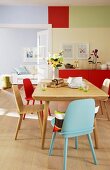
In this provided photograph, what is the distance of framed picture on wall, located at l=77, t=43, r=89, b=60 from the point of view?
25.9 feet

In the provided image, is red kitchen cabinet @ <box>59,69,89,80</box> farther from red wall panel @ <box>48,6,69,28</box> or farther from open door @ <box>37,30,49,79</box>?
red wall panel @ <box>48,6,69,28</box>

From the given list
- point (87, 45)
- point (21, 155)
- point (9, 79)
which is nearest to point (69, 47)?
point (87, 45)

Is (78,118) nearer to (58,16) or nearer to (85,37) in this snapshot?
(85,37)

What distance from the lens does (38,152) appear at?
3297 millimetres

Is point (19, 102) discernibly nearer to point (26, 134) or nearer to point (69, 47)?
point (26, 134)

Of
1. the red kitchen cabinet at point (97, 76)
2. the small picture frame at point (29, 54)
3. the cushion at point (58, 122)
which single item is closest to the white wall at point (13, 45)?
the small picture frame at point (29, 54)

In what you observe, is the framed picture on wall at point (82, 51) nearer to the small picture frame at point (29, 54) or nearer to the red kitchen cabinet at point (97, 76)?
the red kitchen cabinet at point (97, 76)

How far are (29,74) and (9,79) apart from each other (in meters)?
1.10

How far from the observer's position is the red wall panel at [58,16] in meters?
7.79

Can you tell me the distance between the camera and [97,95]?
3303 millimetres

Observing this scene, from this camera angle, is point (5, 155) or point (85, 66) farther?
point (85, 66)

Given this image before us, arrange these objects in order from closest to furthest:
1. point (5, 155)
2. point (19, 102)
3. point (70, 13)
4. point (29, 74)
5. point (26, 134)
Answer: point (5, 155) < point (19, 102) < point (26, 134) < point (70, 13) < point (29, 74)

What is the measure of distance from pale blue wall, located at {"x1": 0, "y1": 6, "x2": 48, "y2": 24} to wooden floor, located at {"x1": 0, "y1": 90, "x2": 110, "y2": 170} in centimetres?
415

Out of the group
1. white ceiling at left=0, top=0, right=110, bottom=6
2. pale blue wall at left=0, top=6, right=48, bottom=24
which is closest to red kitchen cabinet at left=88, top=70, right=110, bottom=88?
white ceiling at left=0, top=0, right=110, bottom=6
